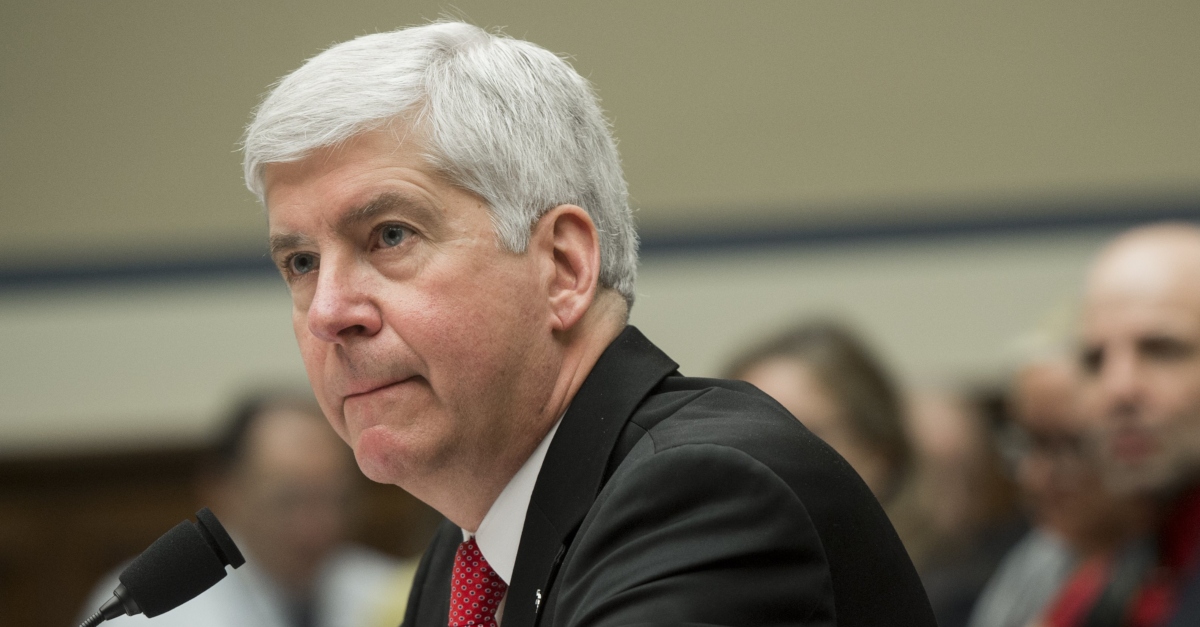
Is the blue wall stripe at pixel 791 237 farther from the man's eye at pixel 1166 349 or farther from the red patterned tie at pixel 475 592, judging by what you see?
the red patterned tie at pixel 475 592

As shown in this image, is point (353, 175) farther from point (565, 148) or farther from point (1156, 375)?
point (1156, 375)

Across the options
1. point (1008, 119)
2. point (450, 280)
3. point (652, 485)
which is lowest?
point (652, 485)

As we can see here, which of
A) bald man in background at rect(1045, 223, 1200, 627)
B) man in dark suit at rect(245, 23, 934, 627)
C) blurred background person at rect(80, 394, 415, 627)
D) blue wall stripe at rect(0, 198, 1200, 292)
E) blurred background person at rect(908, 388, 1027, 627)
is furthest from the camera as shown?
blue wall stripe at rect(0, 198, 1200, 292)

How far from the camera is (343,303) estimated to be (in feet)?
5.12

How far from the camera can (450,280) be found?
5.11 ft

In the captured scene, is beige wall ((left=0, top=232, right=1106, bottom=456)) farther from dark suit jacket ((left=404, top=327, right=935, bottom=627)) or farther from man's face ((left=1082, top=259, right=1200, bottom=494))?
dark suit jacket ((left=404, top=327, right=935, bottom=627))

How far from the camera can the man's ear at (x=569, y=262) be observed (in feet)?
5.36

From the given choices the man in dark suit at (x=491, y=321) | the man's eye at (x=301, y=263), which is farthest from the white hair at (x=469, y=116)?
the man's eye at (x=301, y=263)

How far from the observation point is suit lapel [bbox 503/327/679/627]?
59.3 inches

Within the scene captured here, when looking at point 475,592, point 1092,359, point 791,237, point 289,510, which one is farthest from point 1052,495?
point 475,592

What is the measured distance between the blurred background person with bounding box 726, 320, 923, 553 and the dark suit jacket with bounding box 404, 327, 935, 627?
1.27 meters

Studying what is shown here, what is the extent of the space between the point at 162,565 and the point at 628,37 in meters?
4.14

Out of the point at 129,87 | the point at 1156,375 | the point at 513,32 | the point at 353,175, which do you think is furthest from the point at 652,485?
the point at 129,87

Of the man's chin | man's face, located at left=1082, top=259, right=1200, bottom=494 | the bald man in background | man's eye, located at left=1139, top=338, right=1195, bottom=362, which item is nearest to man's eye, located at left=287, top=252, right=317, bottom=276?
the man's chin
